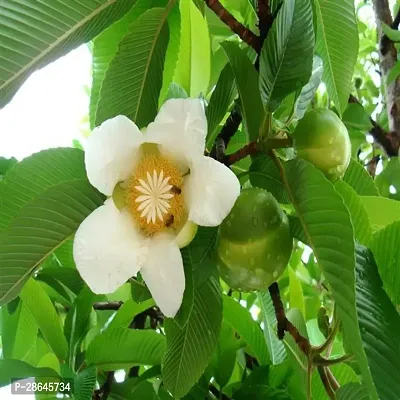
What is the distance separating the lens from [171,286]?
433mm

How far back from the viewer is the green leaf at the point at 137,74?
0.58 metres

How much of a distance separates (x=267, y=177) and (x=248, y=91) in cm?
7

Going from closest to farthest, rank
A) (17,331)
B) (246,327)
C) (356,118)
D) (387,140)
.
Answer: (246,327), (17,331), (356,118), (387,140)

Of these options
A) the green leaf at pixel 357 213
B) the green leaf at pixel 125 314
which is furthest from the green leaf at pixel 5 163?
the green leaf at pixel 357 213

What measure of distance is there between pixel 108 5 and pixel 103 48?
0.17m

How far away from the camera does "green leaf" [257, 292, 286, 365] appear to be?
0.75m

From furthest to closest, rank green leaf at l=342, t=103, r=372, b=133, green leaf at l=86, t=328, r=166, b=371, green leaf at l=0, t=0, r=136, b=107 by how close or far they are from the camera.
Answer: green leaf at l=342, t=103, r=372, b=133 → green leaf at l=86, t=328, r=166, b=371 → green leaf at l=0, t=0, r=136, b=107

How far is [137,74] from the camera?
597 millimetres

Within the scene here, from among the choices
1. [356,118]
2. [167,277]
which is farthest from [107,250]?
[356,118]

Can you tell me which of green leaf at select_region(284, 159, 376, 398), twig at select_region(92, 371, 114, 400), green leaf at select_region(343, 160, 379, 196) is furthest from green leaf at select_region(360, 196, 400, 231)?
twig at select_region(92, 371, 114, 400)

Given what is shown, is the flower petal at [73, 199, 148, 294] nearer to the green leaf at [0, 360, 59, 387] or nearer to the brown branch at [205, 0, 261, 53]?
the brown branch at [205, 0, 261, 53]

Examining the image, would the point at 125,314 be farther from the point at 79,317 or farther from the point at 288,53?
the point at 288,53

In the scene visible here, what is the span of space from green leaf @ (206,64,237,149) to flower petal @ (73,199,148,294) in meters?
0.16

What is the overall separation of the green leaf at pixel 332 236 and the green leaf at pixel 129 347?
32 centimetres
